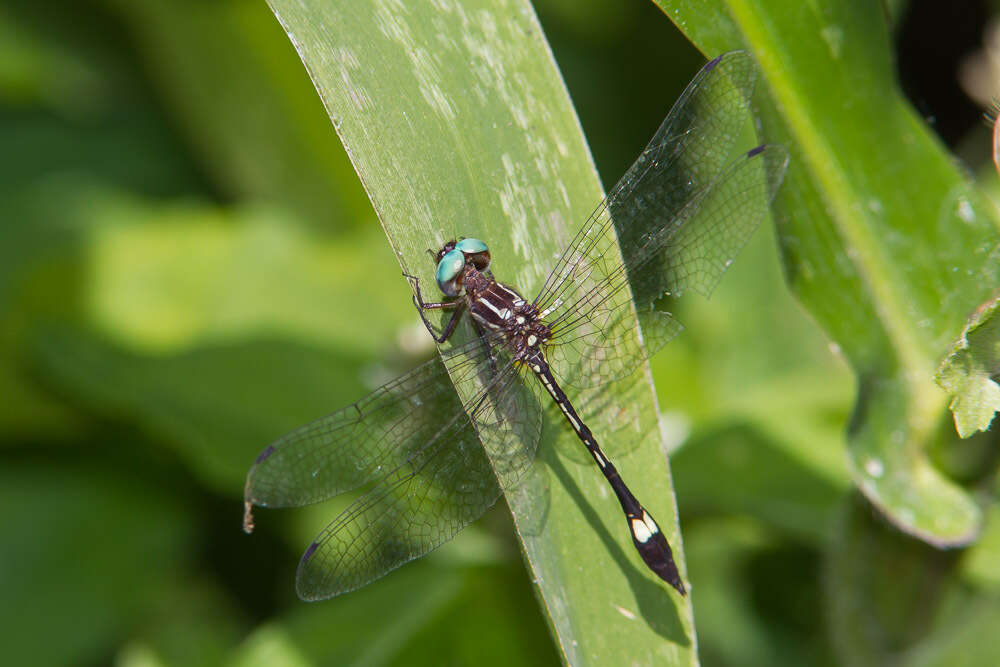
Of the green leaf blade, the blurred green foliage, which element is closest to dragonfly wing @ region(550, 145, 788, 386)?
the green leaf blade

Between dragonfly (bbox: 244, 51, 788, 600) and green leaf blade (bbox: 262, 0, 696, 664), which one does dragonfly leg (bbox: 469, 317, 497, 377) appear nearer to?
dragonfly (bbox: 244, 51, 788, 600)

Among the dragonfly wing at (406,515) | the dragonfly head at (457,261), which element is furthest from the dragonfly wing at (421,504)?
the dragonfly head at (457,261)

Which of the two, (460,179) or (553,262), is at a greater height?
(460,179)

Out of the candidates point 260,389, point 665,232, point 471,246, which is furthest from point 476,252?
point 260,389

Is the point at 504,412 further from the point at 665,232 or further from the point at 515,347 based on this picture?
the point at 665,232

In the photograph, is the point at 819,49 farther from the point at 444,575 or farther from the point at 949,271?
the point at 444,575

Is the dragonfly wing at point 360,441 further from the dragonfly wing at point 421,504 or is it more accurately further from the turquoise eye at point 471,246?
the turquoise eye at point 471,246

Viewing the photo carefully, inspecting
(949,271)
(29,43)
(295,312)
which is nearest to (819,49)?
(949,271)

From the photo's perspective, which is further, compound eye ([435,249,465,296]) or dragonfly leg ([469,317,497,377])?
dragonfly leg ([469,317,497,377])
